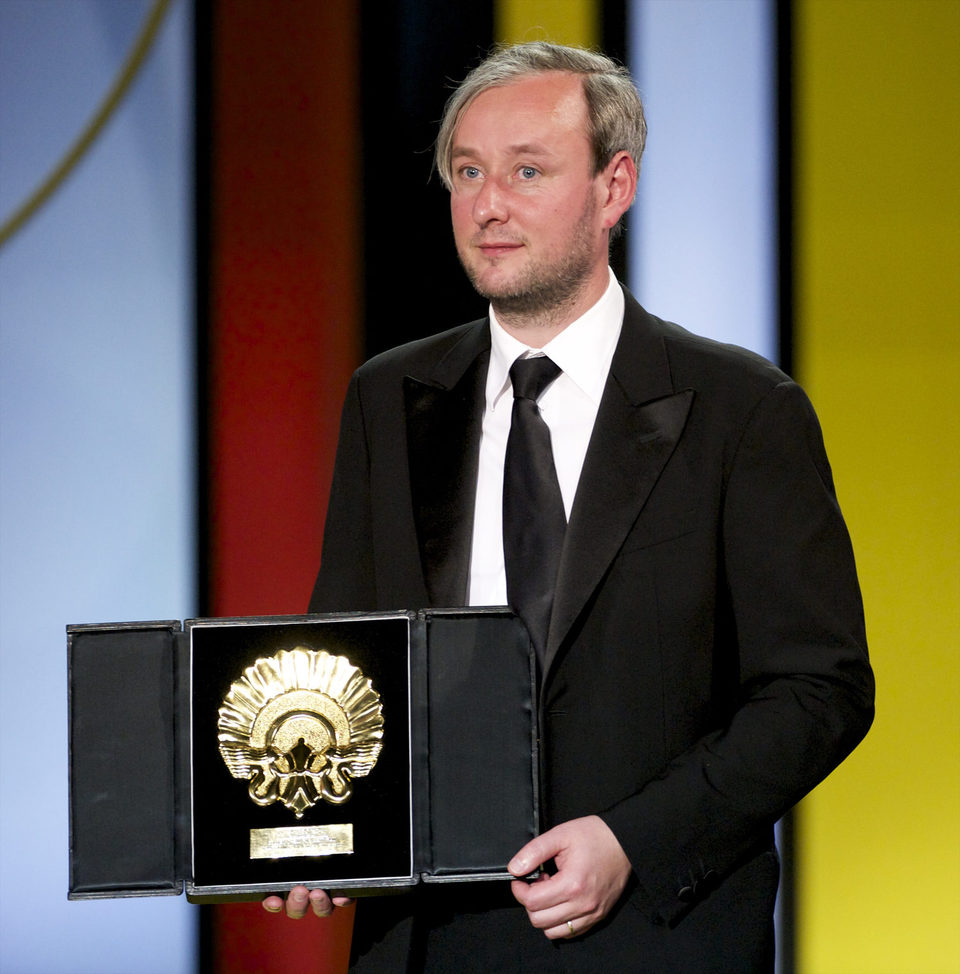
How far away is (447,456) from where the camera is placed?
1.38m

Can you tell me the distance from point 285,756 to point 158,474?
3.71 ft

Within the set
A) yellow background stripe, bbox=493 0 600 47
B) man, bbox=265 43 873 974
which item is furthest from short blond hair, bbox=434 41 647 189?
yellow background stripe, bbox=493 0 600 47

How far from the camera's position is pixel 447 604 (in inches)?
51.8

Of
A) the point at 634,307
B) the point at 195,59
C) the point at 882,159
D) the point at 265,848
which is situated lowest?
the point at 265,848

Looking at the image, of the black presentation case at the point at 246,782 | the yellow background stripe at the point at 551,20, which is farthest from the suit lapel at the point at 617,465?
the yellow background stripe at the point at 551,20

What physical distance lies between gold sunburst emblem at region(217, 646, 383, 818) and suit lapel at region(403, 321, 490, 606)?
197 millimetres

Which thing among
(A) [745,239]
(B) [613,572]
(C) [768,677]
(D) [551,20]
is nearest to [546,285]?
(B) [613,572]

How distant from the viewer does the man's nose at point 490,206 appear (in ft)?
4.44

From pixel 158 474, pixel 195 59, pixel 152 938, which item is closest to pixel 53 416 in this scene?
pixel 158 474

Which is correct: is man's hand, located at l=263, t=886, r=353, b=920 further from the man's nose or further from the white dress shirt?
the man's nose

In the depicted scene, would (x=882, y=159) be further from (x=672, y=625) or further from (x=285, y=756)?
(x=285, y=756)

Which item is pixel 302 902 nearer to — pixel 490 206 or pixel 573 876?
pixel 573 876

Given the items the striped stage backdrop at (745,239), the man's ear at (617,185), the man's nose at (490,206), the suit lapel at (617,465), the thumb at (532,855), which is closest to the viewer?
the thumb at (532,855)

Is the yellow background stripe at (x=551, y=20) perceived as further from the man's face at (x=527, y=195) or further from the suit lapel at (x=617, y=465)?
the suit lapel at (x=617, y=465)
